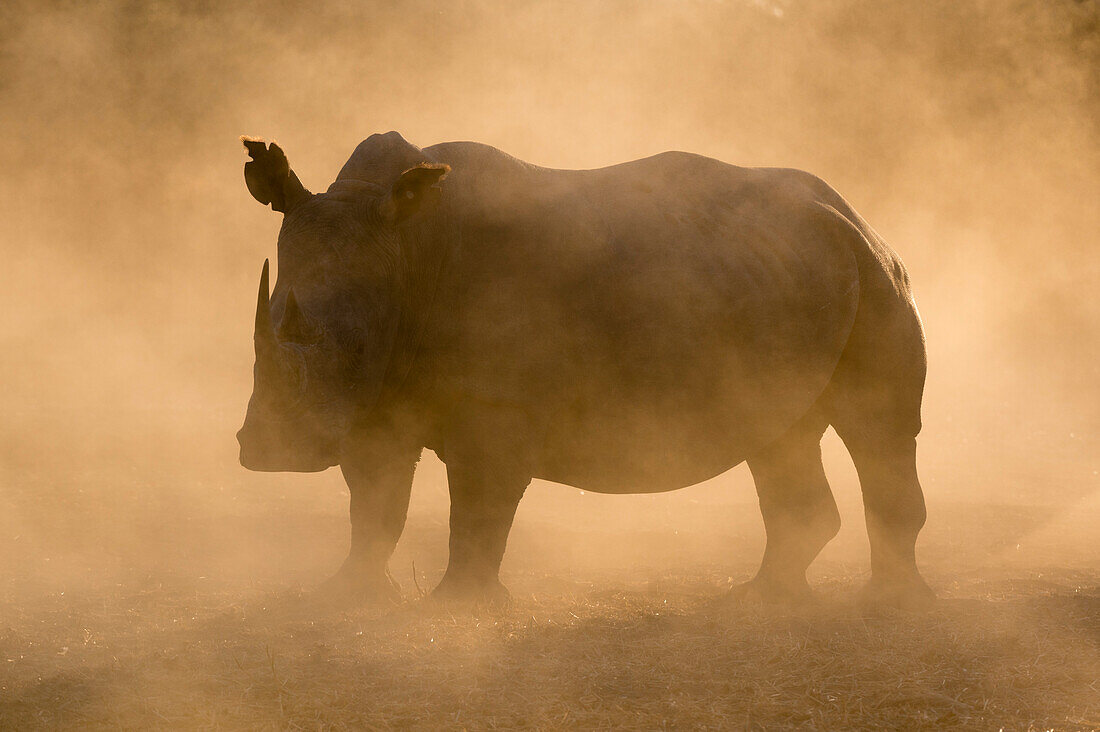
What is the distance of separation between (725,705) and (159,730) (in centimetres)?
217

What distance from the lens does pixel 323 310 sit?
4.90 m

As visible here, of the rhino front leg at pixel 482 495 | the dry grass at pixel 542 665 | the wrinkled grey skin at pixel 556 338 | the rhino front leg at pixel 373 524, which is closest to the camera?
the dry grass at pixel 542 665

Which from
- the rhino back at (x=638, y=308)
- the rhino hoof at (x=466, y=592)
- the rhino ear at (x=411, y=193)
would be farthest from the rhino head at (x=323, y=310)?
the rhino hoof at (x=466, y=592)

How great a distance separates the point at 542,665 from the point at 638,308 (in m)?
1.89

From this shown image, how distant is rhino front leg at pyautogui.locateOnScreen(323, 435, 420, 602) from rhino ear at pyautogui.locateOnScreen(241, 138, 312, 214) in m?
1.44

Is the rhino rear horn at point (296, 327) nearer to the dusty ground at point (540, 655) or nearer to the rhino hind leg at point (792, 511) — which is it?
the dusty ground at point (540, 655)

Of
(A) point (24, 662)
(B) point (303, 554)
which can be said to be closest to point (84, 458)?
(B) point (303, 554)

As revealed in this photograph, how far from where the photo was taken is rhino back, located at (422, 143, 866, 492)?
17.4 ft

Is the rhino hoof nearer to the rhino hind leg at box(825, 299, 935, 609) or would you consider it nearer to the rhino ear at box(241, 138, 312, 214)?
the rhino ear at box(241, 138, 312, 214)

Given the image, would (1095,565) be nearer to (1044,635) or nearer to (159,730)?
(1044,635)

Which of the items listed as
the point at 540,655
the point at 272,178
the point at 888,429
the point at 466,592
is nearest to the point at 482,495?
the point at 466,592

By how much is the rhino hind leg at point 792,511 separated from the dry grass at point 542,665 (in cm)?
35

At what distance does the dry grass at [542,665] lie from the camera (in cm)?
408

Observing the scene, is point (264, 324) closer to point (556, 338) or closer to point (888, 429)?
point (556, 338)
